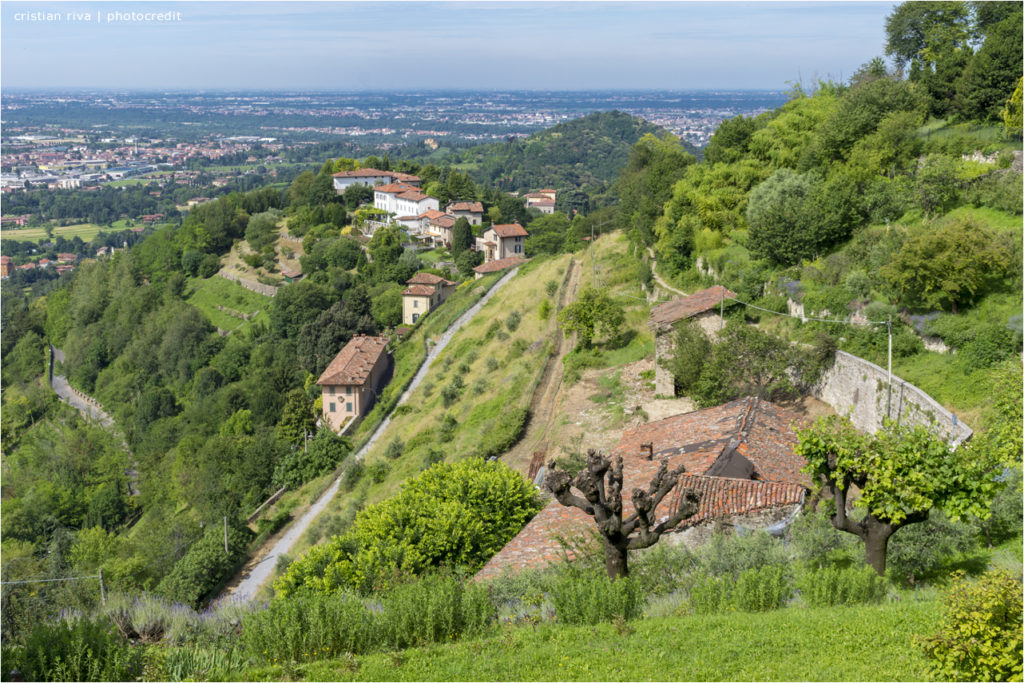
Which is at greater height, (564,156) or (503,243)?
(564,156)

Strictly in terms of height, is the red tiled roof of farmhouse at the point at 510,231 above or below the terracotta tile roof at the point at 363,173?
below

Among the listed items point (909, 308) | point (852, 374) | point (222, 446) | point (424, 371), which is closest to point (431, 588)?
point (852, 374)

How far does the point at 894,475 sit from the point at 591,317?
1942 cm

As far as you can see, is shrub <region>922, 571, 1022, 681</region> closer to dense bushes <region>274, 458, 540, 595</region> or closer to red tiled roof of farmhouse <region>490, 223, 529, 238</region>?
dense bushes <region>274, 458, 540, 595</region>

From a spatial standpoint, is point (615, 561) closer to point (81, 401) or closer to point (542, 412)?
point (542, 412)

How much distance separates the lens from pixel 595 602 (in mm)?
8375

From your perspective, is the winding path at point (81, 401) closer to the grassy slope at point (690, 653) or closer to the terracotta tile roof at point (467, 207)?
the terracotta tile roof at point (467, 207)

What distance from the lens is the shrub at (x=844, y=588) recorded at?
330 inches

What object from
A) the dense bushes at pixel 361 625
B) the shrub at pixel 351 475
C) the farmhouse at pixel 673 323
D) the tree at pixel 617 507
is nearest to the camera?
the dense bushes at pixel 361 625

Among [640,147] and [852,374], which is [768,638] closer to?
[852,374]

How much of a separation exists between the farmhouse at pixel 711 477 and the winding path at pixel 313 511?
713cm

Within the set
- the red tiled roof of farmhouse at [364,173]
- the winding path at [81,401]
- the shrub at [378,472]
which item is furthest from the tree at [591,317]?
the red tiled roof of farmhouse at [364,173]

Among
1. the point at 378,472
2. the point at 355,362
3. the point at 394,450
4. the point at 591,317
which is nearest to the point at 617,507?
the point at 591,317

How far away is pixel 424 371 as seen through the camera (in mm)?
42094
